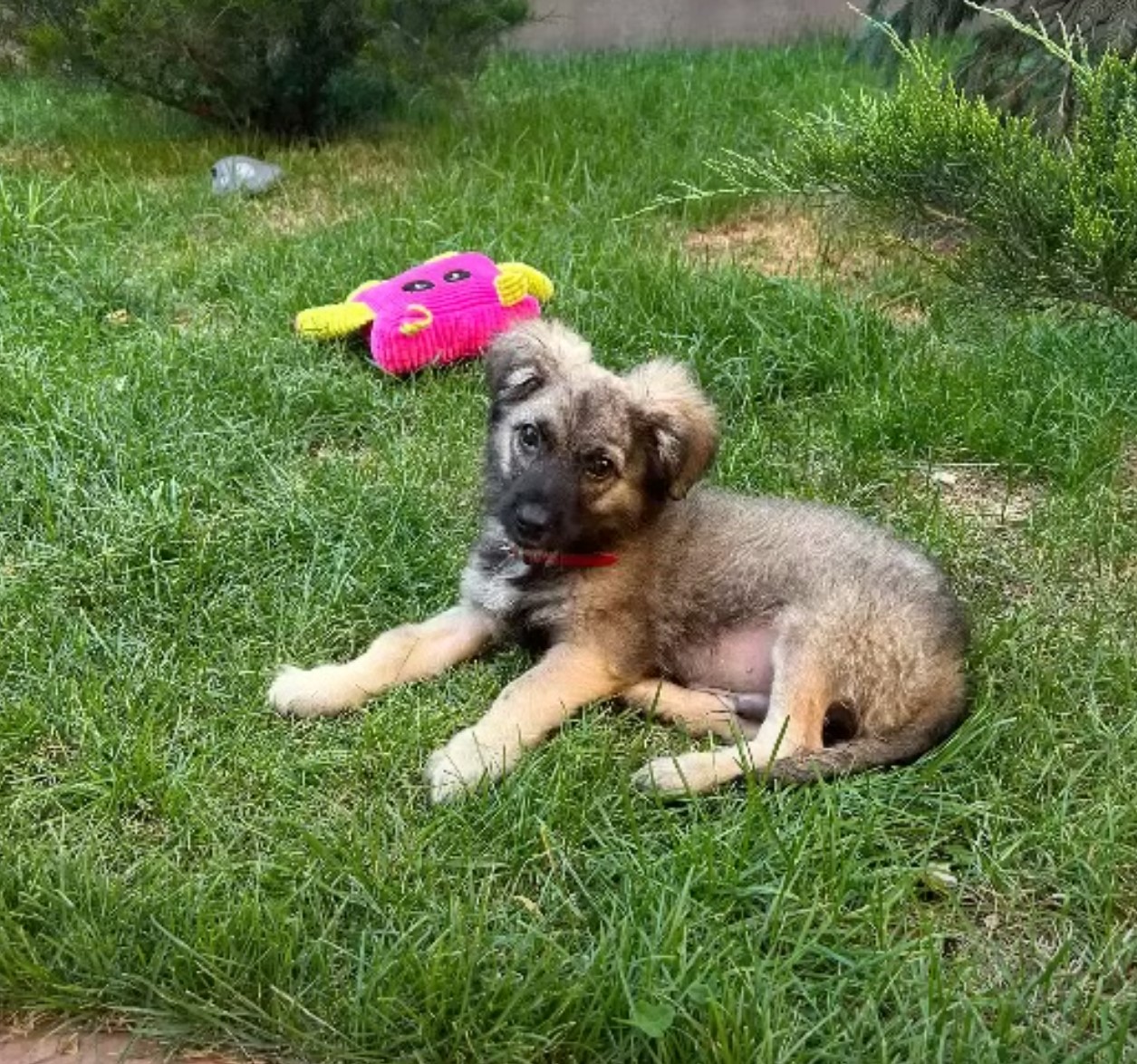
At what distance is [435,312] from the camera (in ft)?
13.2

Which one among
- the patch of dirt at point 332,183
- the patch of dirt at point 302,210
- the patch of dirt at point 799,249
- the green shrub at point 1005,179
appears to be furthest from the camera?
the patch of dirt at point 332,183

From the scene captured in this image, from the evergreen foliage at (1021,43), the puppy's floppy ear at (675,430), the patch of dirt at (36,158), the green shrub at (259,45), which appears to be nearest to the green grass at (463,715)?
Answer: the puppy's floppy ear at (675,430)

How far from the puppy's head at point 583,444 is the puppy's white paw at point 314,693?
0.42 m

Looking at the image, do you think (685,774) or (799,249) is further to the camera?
(799,249)

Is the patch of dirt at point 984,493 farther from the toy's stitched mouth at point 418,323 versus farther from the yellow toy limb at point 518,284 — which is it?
the toy's stitched mouth at point 418,323

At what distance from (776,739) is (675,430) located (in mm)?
662

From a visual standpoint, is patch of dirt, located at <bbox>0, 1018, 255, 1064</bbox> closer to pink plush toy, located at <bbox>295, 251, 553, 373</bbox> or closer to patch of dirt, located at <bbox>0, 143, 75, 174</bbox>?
pink plush toy, located at <bbox>295, 251, 553, 373</bbox>

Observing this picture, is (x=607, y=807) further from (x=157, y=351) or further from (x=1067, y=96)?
(x=1067, y=96)

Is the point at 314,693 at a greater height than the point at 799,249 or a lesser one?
greater

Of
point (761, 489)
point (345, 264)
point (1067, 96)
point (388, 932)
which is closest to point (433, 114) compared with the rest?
point (345, 264)

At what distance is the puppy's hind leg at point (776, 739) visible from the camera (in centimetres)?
239

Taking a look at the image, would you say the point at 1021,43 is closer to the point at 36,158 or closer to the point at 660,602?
the point at 660,602

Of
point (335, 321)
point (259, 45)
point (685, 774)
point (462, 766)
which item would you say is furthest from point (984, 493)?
point (259, 45)

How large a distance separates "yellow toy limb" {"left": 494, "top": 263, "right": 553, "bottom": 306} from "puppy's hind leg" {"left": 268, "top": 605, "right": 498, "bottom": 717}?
4.73 ft
